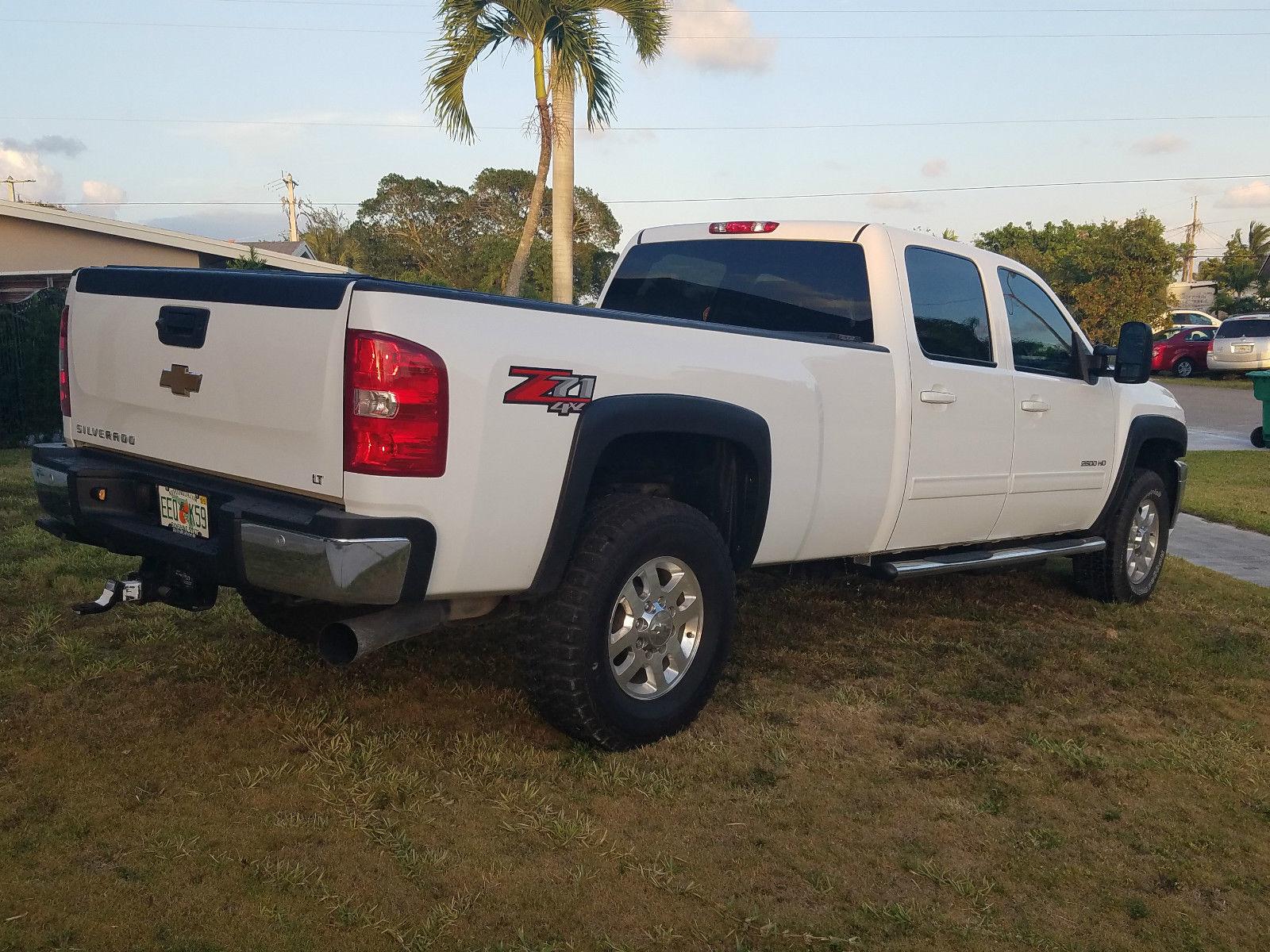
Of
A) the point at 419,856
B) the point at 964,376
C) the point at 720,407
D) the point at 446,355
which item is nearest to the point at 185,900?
the point at 419,856

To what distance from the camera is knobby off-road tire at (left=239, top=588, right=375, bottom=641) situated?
13.6 feet

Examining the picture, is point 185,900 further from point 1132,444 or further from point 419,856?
point 1132,444

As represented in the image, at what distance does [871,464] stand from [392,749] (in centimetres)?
217

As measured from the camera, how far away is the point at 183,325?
3.62 metres

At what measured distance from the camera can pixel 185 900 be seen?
2.86m

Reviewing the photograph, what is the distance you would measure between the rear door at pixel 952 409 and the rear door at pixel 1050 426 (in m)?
0.15

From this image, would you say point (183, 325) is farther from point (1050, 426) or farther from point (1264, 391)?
point (1264, 391)

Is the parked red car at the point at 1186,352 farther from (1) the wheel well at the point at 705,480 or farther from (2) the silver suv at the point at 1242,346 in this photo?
(1) the wheel well at the point at 705,480

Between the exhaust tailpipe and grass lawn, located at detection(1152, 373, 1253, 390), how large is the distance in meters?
28.2

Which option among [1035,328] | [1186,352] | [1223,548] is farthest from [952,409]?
[1186,352]

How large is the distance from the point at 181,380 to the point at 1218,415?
21.2 m

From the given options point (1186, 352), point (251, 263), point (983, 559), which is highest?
point (251, 263)

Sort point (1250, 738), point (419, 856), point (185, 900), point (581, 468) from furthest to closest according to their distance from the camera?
point (1250, 738), point (581, 468), point (419, 856), point (185, 900)

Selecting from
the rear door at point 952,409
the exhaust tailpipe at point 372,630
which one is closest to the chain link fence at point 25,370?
the rear door at point 952,409
